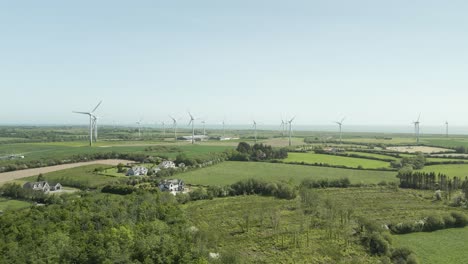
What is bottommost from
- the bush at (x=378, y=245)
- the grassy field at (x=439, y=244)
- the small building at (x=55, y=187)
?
the grassy field at (x=439, y=244)

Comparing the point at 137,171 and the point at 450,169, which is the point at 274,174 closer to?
the point at 137,171

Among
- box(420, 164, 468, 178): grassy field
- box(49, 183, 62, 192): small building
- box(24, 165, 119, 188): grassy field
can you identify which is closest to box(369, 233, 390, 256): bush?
box(24, 165, 119, 188): grassy field

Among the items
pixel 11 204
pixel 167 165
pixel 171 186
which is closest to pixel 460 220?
pixel 171 186

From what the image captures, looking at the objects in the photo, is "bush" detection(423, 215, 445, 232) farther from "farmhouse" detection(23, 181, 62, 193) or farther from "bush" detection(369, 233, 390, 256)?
"farmhouse" detection(23, 181, 62, 193)

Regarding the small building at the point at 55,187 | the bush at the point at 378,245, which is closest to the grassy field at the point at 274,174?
the small building at the point at 55,187

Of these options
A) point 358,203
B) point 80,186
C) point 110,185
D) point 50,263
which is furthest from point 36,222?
point 358,203

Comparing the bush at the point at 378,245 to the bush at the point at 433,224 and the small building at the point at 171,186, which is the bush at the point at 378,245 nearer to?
the bush at the point at 433,224
